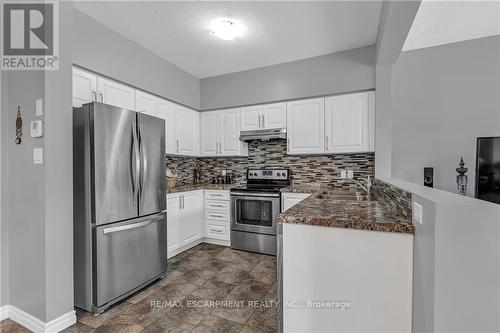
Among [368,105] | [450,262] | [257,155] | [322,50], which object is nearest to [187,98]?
[257,155]

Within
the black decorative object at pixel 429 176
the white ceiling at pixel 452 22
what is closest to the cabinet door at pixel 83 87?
the white ceiling at pixel 452 22

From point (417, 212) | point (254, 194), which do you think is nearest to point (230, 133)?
point (254, 194)

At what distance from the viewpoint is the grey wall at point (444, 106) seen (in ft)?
9.75

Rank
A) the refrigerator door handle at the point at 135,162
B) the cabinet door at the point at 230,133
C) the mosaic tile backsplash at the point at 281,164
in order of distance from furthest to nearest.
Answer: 1. the cabinet door at the point at 230,133
2. the mosaic tile backsplash at the point at 281,164
3. the refrigerator door handle at the point at 135,162

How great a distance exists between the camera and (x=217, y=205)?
352 cm

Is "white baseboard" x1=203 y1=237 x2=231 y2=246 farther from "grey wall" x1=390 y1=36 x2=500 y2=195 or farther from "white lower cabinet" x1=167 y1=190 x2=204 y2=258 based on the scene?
"grey wall" x1=390 y1=36 x2=500 y2=195

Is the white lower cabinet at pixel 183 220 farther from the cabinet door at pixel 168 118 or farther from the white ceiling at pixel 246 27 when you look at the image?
the white ceiling at pixel 246 27

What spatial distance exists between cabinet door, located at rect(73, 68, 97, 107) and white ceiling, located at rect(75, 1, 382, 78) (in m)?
0.57

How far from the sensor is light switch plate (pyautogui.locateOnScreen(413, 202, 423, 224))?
1004 millimetres

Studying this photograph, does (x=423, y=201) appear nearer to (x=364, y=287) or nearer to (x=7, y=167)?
(x=364, y=287)

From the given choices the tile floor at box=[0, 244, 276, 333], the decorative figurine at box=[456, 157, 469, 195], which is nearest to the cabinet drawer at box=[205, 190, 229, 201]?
the tile floor at box=[0, 244, 276, 333]

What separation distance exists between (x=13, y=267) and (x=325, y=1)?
10.8 feet

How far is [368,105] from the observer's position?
2934mm

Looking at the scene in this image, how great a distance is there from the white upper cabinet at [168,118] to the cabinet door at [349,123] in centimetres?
210
